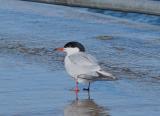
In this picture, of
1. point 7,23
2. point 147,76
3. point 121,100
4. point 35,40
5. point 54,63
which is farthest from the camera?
point 7,23

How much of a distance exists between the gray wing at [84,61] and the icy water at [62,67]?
283 mm

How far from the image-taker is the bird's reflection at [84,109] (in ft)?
25.0

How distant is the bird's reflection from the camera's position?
7621 millimetres

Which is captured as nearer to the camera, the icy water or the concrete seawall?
the icy water

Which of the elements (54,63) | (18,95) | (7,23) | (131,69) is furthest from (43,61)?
(7,23)

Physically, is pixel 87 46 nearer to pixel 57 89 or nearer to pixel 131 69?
pixel 131 69

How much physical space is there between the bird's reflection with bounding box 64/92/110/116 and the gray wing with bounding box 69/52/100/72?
1.44 feet

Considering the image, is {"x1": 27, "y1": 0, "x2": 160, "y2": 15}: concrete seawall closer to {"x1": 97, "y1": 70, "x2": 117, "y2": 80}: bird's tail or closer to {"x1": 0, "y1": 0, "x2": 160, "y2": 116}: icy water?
{"x1": 0, "y1": 0, "x2": 160, "y2": 116}: icy water

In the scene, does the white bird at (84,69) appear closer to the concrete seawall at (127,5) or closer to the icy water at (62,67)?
the icy water at (62,67)

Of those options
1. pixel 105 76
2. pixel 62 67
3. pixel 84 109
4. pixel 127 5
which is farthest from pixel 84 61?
pixel 127 5

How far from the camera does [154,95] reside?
27.5ft

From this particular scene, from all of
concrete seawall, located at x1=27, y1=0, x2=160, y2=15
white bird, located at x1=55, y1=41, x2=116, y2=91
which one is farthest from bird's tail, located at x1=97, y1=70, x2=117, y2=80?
concrete seawall, located at x1=27, y1=0, x2=160, y2=15

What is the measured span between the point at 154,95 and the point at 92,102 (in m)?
0.72

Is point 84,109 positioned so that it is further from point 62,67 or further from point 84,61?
point 62,67
